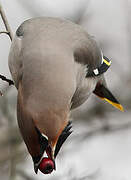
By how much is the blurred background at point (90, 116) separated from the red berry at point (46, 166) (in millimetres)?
599

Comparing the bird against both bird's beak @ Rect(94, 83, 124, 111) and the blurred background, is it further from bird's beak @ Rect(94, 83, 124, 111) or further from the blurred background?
the blurred background

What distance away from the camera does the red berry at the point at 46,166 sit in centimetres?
365

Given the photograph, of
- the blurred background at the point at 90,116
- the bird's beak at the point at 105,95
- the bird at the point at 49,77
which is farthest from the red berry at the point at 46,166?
the bird's beak at the point at 105,95

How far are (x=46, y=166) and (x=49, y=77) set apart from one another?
1.99 feet

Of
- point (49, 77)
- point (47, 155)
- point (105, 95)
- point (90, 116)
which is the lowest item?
point (90, 116)

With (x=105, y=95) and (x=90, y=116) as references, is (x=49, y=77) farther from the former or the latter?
(x=90, y=116)

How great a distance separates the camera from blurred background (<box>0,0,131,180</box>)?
479cm

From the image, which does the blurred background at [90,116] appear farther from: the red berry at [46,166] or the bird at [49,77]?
the red berry at [46,166]

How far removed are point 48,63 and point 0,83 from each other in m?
1.60

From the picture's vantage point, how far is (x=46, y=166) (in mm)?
3664

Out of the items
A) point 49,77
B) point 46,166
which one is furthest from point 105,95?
point 46,166

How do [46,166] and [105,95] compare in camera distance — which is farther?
[105,95]

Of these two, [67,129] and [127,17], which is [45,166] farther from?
[127,17]

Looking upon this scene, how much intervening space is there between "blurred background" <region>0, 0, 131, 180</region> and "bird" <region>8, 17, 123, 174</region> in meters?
0.50
